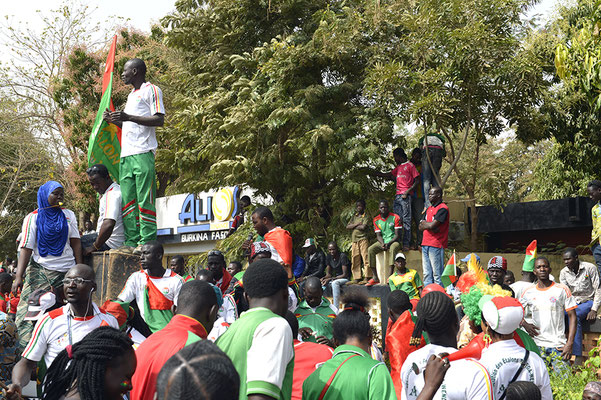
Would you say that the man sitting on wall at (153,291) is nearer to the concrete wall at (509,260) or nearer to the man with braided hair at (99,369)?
the man with braided hair at (99,369)

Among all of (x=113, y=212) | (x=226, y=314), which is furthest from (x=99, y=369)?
(x=113, y=212)

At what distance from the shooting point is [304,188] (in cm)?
1576

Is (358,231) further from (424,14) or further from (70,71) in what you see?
(70,71)

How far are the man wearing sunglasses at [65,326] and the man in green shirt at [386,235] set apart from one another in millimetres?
8539

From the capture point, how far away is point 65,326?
4477 millimetres

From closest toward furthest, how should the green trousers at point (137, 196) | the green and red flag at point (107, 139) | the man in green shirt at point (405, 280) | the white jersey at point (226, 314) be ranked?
the white jersey at point (226, 314), the green trousers at point (137, 196), the green and red flag at point (107, 139), the man in green shirt at point (405, 280)

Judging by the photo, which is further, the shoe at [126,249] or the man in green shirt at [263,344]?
the shoe at [126,249]

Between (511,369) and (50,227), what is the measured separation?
4764mm

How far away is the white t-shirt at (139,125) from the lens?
7539 millimetres

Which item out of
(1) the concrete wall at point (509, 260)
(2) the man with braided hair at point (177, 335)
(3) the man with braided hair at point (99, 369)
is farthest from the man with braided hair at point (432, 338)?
(1) the concrete wall at point (509, 260)

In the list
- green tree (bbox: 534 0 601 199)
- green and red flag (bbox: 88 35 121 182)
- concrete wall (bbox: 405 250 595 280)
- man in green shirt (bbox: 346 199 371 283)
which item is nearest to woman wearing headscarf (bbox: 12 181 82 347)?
green and red flag (bbox: 88 35 121 182)

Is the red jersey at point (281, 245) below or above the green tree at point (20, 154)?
below

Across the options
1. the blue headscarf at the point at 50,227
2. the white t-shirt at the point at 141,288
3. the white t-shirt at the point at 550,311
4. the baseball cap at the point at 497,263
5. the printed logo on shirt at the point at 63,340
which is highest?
the blue headscarf at the point at 50,227

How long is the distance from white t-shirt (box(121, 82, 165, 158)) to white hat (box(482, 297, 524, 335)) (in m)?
4.80
